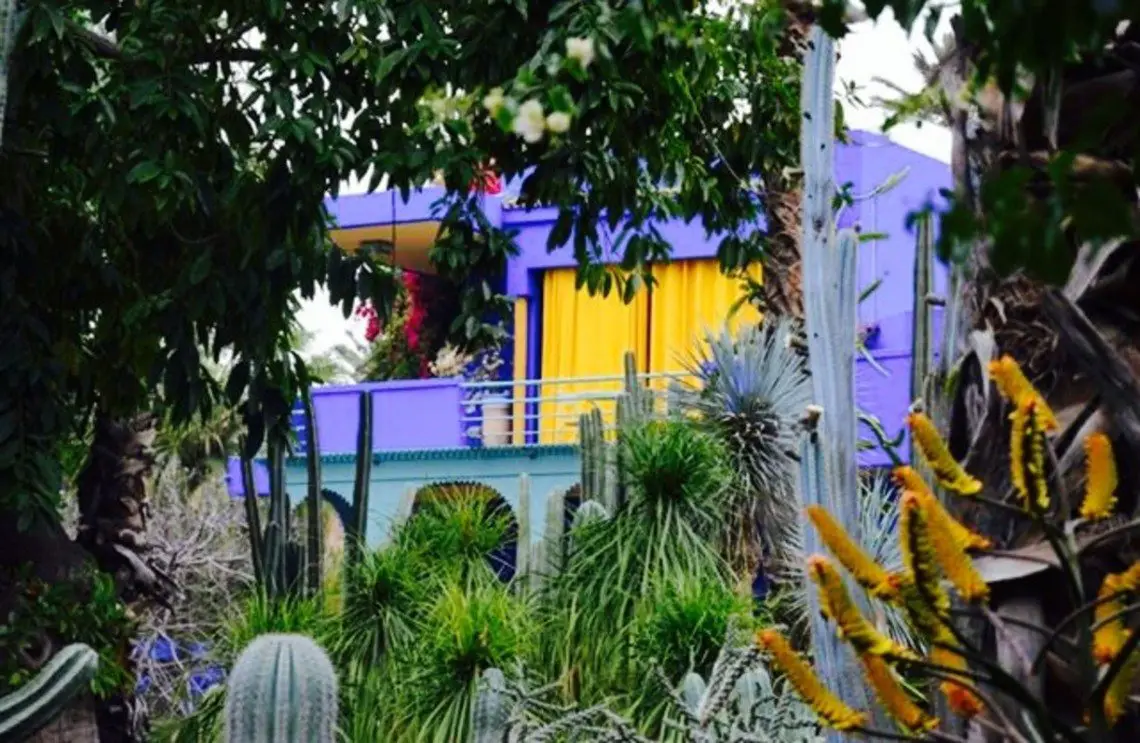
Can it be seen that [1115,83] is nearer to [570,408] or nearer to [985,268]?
[985,268]

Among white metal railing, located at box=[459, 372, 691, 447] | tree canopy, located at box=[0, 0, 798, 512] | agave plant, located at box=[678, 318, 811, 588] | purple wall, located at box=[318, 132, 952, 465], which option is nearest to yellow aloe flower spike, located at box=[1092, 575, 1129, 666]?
tree canopy, located at box=[0, 0, 798, 512]

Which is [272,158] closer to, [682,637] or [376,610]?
[682,637]

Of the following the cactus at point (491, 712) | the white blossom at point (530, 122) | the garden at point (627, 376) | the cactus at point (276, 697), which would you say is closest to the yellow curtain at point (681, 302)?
the garden at point (627, 376)

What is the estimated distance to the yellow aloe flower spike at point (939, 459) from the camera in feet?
10.1

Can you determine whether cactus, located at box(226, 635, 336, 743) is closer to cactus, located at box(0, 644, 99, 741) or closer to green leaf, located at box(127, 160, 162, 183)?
cactus, located at box(0, 644, 99, 741)

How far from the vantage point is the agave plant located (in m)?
13.7

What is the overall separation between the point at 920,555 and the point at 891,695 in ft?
0.80

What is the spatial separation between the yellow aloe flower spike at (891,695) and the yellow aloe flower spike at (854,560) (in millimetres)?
93

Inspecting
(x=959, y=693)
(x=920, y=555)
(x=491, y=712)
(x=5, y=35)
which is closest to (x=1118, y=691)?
(x=959, y=693)

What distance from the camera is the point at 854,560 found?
3.06 meters

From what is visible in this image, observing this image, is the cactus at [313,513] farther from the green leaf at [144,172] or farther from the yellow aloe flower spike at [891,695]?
the yellow aloe flower spike at [891,695]

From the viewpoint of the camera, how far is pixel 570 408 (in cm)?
2341

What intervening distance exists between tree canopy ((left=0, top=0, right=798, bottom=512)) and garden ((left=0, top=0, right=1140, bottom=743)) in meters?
0.03

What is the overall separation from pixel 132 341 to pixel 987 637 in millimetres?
8029
